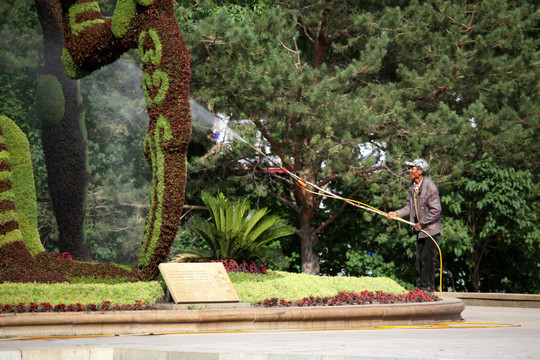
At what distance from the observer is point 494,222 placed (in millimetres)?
16656

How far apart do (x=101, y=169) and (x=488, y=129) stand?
10.4 metres

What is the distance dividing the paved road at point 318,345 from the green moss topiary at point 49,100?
1281 centimetres

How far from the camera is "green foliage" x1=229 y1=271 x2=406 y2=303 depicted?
1024 cm

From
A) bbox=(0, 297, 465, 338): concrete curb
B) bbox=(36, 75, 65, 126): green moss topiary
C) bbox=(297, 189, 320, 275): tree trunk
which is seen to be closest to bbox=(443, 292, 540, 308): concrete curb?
bbox=(0, 297, 465, 338): concrete curb

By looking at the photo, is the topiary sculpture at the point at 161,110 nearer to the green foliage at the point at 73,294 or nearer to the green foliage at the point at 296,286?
the green foliage at the point at 73,294

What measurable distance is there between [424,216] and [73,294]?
5.25m

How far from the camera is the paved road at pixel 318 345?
593 cm

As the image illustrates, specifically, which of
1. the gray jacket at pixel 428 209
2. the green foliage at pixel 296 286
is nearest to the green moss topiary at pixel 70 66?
the green foliage at pixel 296 286

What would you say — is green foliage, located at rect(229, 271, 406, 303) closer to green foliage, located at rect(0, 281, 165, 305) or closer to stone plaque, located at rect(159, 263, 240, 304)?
stone plaque, located at rect(159, 263, 240, 304)

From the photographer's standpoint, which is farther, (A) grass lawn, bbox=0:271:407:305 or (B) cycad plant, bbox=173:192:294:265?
(B) cycad plant, bbox=173:192:294:265

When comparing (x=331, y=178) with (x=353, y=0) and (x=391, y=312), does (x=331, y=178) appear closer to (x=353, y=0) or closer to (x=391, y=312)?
(x=353, y=0)

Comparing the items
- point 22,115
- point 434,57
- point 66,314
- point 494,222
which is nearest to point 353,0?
point 434,57

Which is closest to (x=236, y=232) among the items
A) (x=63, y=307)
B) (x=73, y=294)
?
(x=73, y=294)

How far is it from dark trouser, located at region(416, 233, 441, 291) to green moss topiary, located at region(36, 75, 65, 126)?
453 inches
